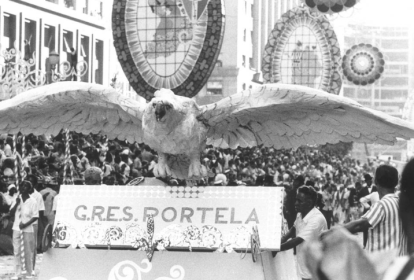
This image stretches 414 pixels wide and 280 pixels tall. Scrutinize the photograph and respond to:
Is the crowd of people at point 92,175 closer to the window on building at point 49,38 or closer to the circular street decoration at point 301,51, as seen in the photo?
the circular street decoration at point 301,51

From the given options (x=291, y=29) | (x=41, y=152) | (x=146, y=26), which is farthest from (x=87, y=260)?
(x=291, y=29)

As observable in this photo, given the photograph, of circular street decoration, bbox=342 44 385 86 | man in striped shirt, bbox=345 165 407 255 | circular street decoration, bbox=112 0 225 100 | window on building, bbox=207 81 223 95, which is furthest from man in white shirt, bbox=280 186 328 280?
window on building, bbox=207 81 223 95

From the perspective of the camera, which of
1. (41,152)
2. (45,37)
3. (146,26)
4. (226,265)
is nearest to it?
(226,265)

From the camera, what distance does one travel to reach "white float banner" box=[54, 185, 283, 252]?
7672 mm

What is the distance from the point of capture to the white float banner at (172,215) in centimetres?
767

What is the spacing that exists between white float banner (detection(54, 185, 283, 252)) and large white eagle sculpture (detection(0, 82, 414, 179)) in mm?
995

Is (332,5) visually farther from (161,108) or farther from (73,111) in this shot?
(161,108)

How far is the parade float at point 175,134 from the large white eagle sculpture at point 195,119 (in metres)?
0.01

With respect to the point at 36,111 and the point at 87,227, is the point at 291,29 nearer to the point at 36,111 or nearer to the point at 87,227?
the point at 36,111

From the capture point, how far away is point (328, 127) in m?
9.40

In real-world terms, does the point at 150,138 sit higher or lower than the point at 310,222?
higher

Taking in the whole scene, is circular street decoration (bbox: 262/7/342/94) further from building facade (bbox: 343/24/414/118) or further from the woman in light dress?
building facade (bbox: 343/24/414/118)

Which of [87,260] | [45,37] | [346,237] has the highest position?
[45,37]

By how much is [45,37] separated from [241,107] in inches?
1800
